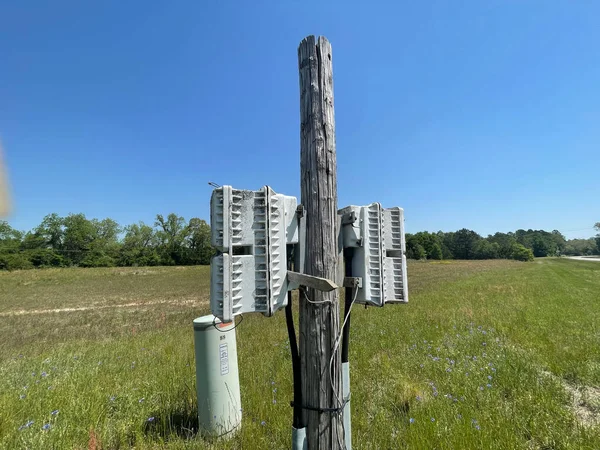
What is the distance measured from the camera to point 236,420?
283 cm

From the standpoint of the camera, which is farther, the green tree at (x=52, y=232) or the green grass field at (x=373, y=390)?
the green tree at (x=52, y=232)

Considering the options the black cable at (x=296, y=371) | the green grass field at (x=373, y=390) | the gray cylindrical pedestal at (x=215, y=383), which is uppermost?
the black cable at (x=296, y=371)

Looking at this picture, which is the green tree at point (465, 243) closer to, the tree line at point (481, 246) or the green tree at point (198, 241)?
the tree line at point (481, 246)

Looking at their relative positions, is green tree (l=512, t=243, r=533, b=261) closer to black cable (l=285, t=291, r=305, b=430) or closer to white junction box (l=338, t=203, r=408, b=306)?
white junction box (l=338, t=203, r=408, b=306)

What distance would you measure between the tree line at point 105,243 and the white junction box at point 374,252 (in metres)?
64.4

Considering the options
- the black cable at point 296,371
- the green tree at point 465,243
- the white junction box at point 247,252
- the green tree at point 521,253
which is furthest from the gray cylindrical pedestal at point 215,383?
the green tree at point 465,243

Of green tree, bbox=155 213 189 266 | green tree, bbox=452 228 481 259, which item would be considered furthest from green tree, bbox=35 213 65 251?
green tree, bbox=452 228 481 259

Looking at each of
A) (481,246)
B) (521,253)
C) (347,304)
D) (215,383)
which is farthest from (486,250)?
(347,304)

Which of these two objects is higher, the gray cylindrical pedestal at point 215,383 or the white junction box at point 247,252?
the white junction box at point 247,252

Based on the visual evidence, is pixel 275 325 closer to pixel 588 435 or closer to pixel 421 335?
pixel 421 335

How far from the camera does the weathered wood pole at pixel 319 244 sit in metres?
1.66

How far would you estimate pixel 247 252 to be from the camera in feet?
5.12

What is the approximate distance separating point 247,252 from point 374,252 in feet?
2.60

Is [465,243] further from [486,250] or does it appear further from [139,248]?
[139,248]
